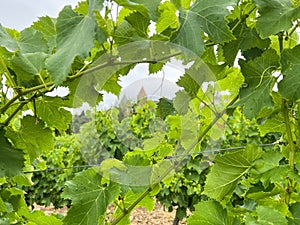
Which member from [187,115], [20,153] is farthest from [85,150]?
[187,115]

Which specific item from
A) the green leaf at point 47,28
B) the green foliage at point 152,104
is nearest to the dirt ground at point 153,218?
the green foliage at point 152,104

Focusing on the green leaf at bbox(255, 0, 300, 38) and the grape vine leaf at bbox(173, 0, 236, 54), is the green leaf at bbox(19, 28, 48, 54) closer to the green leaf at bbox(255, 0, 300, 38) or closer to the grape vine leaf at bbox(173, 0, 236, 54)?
the grape vine leaf at bbox(173, 0, 236, 54)

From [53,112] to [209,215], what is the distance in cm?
38

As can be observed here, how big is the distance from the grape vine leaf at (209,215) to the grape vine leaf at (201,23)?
30 centimetres

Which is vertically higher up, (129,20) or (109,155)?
(129,20)

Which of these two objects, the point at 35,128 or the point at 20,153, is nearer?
the point at 20,153

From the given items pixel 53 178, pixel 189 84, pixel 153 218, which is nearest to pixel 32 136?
pixel 189 84

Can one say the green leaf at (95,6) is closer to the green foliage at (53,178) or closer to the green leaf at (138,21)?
the green leaf at (138,21)

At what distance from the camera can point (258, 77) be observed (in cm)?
92

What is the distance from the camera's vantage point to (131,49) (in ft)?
2.72

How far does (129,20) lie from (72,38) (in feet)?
0.50

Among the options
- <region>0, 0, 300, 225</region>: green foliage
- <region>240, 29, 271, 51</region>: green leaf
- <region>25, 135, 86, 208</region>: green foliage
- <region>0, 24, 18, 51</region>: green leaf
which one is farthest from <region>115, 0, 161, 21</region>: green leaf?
<region>25, 135, 86, 208</region>: green foliage

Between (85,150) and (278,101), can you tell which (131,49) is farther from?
(278,101)

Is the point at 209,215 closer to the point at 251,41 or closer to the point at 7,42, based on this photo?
the point at 251,41
